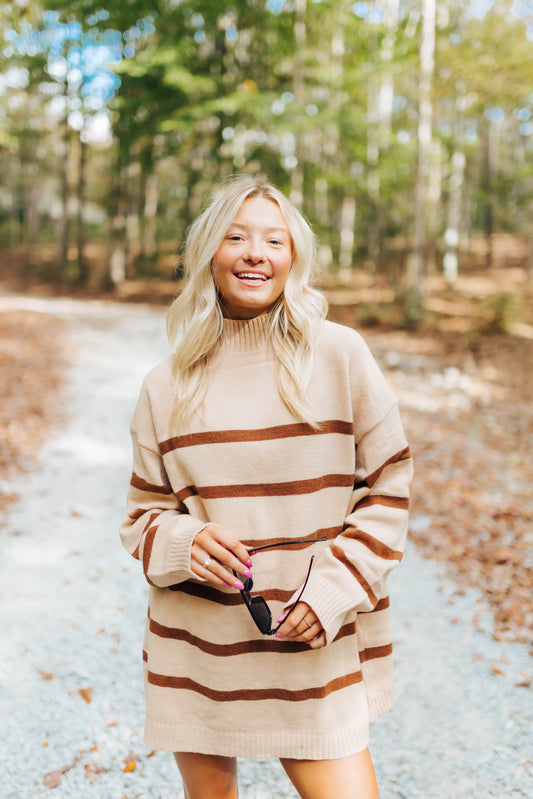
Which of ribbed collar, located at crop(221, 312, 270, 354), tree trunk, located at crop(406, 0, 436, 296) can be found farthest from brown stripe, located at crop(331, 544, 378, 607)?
tree trunk, located at crop(406, 0, 436, 296)

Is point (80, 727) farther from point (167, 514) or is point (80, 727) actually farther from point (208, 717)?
point (167, 514)

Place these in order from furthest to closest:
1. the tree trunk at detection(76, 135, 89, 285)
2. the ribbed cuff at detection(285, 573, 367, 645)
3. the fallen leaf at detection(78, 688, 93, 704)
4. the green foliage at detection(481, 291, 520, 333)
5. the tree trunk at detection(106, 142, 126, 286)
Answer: the tree trunk at detection(76, 135, 89, 285) < the tree trunk at detection(106, 142, 126, 286) < the green foliage at detection(481, 291, 520, 333) < the fallen leaf at detection(78, 688, 93, 704) < the ribbed cuff at detection(285, 573, 367, 645)

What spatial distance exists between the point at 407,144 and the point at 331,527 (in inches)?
673

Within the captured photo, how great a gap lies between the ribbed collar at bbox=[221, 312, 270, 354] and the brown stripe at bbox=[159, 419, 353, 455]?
27cm

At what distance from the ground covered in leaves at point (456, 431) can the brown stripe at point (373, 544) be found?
11.2 ft

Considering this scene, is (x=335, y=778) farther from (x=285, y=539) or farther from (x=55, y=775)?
(x=55, y=775)

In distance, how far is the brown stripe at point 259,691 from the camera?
1627 mm

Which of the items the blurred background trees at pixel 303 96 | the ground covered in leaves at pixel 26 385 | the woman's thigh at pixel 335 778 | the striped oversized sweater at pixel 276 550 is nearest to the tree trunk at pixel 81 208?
the blurred background trees at pixel 303 96

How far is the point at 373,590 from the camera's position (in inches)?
64.4

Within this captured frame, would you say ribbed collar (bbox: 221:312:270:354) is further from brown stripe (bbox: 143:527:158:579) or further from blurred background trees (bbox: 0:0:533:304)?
blurred background trees (bbox: 0:0:533:304)

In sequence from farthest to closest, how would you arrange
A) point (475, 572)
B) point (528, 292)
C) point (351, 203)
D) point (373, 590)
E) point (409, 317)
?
point (351, 203) → point (528, 292) → point (409, 317) → point (475, 572) → point (373, 590)

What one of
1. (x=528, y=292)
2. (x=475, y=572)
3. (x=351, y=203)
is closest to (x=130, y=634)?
(x=475, y=572)

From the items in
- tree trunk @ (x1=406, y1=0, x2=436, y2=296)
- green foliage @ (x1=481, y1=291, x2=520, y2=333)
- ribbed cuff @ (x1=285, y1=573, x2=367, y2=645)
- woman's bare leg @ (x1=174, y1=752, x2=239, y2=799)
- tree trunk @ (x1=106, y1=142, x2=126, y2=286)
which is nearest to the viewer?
ribbed cuff @ (x1=285, y1=573, x2=367, y2=645)

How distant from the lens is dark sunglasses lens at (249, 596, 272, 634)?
1.55 meters
